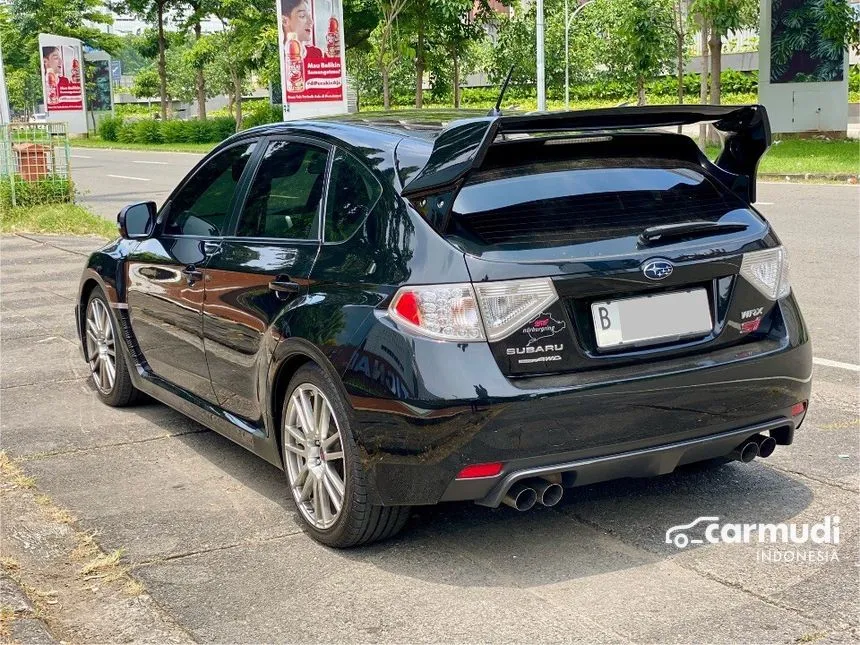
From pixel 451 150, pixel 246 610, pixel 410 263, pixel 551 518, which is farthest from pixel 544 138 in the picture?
pixel 246 610

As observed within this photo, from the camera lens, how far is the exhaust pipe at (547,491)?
3.85m

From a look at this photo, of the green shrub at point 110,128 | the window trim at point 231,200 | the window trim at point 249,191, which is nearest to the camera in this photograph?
the window trim at point 249,191

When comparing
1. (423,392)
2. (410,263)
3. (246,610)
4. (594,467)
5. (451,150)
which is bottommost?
(246,610)

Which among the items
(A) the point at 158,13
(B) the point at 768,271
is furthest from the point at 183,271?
(A) the point at 158,13

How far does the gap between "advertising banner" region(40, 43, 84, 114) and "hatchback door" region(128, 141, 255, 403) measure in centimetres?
4938

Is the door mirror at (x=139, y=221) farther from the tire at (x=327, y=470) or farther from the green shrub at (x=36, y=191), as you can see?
the green shrub at (x=36, y=191)

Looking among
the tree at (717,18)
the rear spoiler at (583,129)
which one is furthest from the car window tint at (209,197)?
the tree at (717,18)

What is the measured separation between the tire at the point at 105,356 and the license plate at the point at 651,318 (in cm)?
311

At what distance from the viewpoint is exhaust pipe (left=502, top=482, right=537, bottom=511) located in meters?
3.82

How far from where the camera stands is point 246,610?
3703 mm

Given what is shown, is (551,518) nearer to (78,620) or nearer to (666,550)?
(666,550)

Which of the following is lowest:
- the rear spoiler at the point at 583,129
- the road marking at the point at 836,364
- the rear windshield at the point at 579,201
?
the road marking at the point at 836,364

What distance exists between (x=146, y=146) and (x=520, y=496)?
153ft

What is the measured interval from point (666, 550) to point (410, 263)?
133cm
